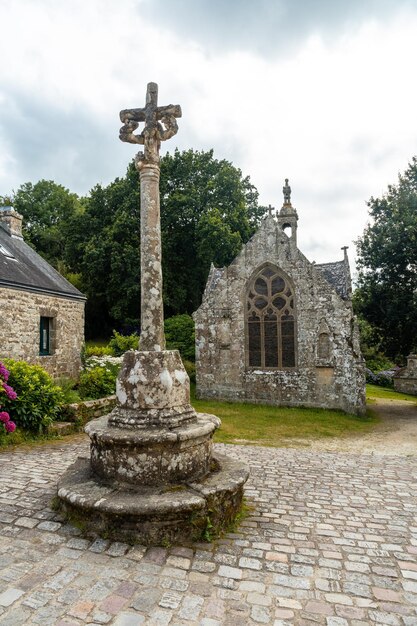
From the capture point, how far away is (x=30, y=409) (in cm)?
830

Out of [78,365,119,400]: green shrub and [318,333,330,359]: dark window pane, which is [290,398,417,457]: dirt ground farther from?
[78,365,119,400]: green shrub

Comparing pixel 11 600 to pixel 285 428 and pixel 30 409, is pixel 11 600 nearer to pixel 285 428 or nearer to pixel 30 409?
pixel 30 409

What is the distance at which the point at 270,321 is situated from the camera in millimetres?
15727

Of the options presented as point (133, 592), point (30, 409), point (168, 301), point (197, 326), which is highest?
point (168, 301)

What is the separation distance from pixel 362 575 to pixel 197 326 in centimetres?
1346

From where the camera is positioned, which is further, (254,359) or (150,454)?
(254,359)

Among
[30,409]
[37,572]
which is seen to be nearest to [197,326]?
[30,409]

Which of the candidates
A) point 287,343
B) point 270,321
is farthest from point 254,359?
point 270,321

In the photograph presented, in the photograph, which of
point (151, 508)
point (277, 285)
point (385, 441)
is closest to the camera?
point (151, 508)

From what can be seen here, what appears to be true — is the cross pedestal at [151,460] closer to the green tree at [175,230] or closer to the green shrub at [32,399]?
the green shrub at [32,399]

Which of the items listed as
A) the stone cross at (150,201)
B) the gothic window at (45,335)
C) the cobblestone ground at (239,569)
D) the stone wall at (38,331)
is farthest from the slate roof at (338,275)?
the stone cross at (150,201)

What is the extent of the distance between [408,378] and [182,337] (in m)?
15.0

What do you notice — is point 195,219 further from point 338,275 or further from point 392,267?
point 392,267

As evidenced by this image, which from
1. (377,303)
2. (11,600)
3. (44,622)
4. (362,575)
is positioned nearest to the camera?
(44,622)
